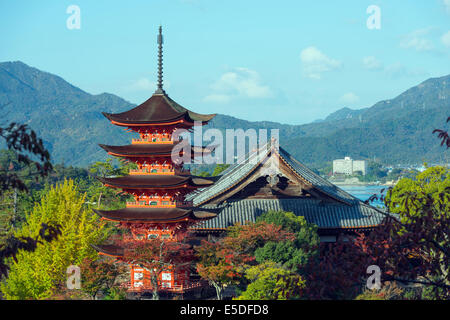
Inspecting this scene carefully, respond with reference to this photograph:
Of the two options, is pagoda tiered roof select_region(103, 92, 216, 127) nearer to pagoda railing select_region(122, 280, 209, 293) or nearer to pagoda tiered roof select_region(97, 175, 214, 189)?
pagoda tiered roof select_region(97, 175, 214, 189)

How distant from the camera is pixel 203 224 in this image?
86.1ft

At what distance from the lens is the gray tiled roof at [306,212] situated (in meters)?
26.5

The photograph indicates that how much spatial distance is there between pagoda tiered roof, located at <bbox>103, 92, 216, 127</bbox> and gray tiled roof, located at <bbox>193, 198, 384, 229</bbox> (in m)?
4.73

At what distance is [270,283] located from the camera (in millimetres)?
19125

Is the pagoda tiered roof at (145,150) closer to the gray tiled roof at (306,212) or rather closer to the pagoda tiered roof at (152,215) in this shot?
the pagoda tiered roof at (152,215)

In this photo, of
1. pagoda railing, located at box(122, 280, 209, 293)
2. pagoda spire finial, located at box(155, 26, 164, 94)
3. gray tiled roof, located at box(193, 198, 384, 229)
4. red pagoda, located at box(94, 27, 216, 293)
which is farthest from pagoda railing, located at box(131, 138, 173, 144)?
pagoda railing, located at box(122, 280, 209, 293)

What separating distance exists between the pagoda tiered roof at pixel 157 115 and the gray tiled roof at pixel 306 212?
15.5 ft

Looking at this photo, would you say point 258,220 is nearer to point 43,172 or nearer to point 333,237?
point 333,237

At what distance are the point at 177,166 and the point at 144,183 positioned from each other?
79.0 inches

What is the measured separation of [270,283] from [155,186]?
6.59 metres

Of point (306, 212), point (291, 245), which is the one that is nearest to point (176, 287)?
point (291, 245)

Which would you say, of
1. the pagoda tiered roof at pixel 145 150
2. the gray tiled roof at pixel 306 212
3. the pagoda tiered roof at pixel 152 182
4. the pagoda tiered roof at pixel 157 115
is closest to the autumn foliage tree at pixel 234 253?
the pagoda tiered roof at pixel 152 182

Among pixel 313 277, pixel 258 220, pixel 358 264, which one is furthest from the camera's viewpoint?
pixel 258 220
